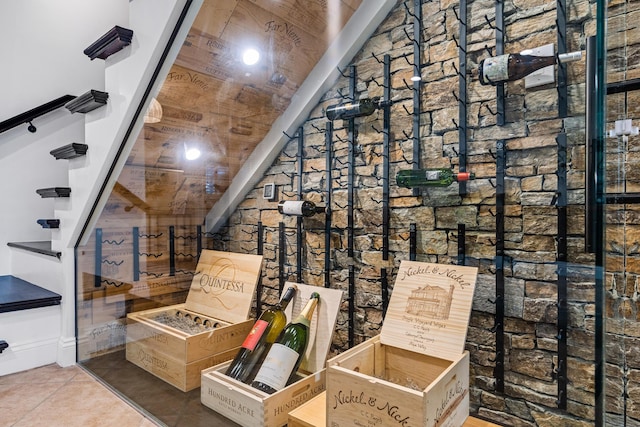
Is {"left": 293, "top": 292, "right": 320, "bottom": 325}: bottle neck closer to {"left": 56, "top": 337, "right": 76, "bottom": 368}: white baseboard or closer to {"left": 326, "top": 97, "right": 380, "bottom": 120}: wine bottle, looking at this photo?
{"left": 326, "top": 97, "right": 380, "bottom": 120}: wine bottle

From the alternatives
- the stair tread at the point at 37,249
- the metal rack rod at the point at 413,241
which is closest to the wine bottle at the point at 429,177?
the metal rack rod at the point at 413,241

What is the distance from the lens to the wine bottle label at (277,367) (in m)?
1.35

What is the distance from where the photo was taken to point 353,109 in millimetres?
1536

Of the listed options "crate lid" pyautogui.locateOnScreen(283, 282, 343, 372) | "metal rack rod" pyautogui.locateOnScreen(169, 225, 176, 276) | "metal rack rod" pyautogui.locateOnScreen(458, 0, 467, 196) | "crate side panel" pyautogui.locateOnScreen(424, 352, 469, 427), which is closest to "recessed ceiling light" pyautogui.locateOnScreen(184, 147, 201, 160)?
"metal rack rod" pyautogui.locateOnScreen(169, 225, 176, 276)

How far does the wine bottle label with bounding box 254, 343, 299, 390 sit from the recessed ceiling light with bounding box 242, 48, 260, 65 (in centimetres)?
111

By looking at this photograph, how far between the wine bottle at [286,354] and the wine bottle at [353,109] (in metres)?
0.73

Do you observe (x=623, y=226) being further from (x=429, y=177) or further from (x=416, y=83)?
(x=416, y=83)

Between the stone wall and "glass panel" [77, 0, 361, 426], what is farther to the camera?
"glass panel" [77, 0, 361, 426]

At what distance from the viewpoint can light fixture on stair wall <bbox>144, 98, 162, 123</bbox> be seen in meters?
1.57

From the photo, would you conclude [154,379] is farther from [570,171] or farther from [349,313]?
[570,171]

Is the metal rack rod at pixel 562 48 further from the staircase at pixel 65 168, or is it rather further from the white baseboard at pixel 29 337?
the white baseboard at pixel 29 337

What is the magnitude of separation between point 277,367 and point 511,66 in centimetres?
123

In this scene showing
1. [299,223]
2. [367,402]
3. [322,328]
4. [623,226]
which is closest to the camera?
[623,226]

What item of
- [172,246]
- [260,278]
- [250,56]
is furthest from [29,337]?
[250,56]
